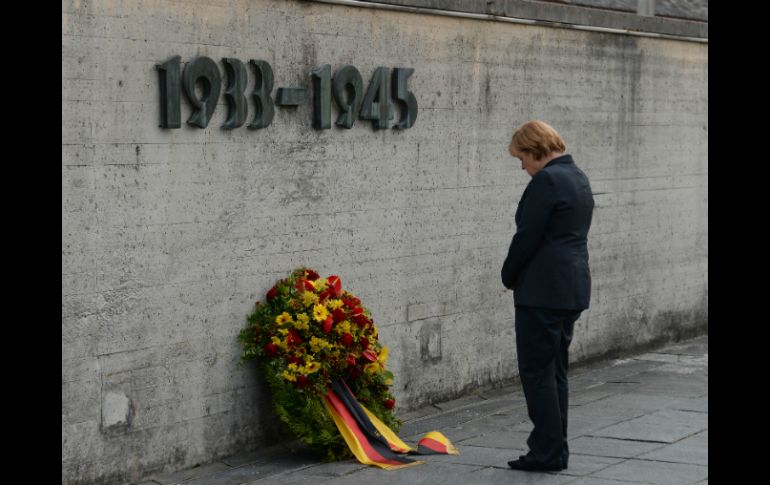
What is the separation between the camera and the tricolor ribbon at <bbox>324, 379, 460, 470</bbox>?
6.60 meters

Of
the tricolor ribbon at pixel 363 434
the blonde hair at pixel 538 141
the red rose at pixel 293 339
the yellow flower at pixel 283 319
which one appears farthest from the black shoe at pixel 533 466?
the blonde hair at pixel 538 141

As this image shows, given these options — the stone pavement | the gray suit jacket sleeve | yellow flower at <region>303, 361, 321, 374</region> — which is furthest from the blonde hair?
the stone pavement

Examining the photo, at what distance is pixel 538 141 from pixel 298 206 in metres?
1.57

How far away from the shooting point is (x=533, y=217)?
6.17 meters

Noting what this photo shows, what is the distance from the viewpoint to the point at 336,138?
7410mm

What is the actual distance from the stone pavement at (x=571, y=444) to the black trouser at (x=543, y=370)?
17 cm

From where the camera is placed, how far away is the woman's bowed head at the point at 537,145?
6289 mm

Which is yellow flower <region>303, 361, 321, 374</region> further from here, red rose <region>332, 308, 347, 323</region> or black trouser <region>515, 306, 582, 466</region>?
black trouser <region>515, 306, 582, 466</region>

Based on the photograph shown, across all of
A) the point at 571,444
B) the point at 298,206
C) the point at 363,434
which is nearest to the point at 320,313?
the point at 363,434

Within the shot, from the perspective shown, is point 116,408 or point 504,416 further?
point 504,416
